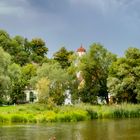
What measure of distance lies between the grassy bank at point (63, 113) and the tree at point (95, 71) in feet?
62.1

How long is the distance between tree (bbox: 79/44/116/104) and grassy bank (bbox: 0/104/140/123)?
62.1ft

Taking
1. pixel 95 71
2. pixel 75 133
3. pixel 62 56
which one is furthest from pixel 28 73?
pixel 75 133

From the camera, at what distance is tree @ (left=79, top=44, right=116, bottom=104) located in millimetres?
99812

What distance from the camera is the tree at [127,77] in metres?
91.9

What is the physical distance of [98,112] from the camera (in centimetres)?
7925

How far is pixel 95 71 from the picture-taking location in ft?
331

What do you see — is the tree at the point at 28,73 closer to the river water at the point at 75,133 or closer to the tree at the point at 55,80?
the tree at the point at 55,80

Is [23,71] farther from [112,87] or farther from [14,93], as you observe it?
[112,87]

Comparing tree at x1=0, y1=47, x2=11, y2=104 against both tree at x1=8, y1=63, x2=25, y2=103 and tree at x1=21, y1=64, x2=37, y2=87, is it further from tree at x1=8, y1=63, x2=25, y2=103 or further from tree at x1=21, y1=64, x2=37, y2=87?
tree at x1=21, y1=64, x2=37, y2=87

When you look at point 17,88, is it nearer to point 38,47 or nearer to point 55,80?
point 55,80

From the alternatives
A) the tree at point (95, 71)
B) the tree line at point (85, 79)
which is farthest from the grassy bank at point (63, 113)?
the tree at point (95, 71)

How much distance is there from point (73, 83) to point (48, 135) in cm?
5316

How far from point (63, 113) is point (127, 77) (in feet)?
79.6

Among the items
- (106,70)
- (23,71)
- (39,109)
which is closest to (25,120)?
(39,109)
